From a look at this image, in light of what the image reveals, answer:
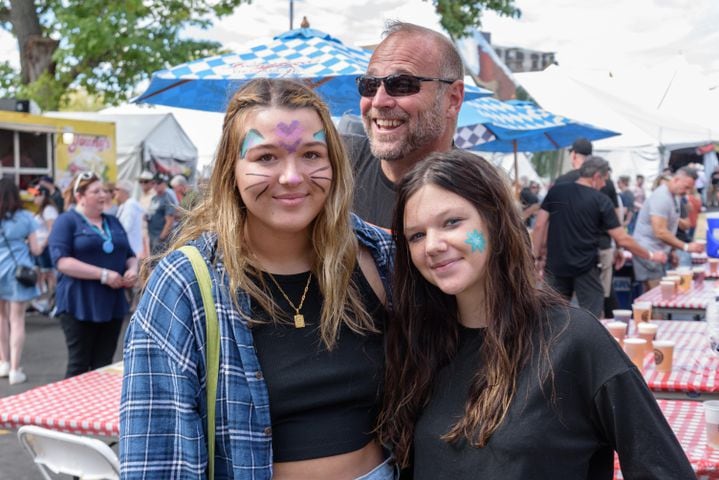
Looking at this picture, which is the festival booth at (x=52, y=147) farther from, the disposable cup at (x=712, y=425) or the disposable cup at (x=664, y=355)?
the disposable cup at (x=712, y=425)

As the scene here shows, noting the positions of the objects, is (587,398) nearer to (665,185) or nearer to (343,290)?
(343,290)

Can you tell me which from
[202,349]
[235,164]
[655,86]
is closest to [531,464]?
[202,349]

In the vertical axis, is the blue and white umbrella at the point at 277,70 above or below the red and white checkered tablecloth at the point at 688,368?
above

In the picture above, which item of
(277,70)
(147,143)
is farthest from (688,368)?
(147,143)

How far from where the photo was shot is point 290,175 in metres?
1.78

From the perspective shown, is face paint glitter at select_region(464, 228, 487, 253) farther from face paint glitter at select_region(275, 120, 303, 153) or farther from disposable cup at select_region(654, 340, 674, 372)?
disposable cup at select_region(654, 340, 674, 372)

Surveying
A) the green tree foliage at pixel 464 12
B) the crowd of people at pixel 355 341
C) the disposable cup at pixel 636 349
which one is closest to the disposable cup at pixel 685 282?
the disposable cup at pixel 636 349

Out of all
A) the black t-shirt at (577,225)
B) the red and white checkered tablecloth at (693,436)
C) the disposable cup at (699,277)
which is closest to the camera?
the red and white checkered tablecloth at (693,436)

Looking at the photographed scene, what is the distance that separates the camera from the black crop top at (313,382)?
1.75 meters

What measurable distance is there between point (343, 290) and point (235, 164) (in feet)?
1.34

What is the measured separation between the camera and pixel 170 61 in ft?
43.6

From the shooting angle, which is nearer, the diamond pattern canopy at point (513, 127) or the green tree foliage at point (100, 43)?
the diamond pattern canopy at point (513, 127)

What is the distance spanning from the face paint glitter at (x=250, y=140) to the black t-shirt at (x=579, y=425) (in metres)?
0.81

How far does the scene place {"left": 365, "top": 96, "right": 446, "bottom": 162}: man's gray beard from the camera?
2.70 m
